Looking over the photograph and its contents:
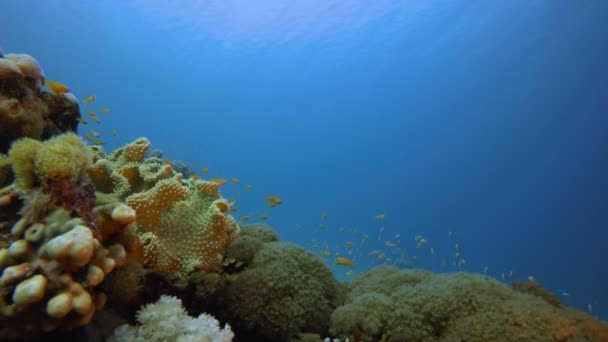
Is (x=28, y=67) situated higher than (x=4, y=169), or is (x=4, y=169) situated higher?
(x=28, y=67)

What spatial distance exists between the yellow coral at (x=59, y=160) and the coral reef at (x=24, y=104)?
142cm

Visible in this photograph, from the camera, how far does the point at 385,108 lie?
8800cm

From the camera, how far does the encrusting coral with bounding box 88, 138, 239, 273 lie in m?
2.65

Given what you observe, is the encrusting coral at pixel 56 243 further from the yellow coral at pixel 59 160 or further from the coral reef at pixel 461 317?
the coral reef at pixel 461 317

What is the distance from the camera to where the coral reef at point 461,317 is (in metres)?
2.78

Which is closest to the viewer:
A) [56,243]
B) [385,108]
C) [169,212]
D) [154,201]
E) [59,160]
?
[56,243]

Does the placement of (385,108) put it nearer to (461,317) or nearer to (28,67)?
(461,317)

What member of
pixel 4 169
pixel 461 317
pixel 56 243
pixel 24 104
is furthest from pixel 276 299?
pixel 24 104

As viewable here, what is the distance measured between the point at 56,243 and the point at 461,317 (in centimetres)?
338

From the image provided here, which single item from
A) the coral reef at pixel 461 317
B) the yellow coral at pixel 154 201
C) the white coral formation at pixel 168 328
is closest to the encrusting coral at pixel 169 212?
the yellow coral at pixel 154 201

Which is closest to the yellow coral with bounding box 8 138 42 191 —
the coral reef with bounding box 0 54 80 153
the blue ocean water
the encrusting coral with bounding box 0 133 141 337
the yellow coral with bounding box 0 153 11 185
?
the encrusting coral with bounding box 0 133 141 337

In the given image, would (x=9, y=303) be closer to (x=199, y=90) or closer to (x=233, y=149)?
(x=199, y=90)

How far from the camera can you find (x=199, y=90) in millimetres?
101875

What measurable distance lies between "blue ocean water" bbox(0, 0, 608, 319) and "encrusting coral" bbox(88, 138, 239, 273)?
657 inches
